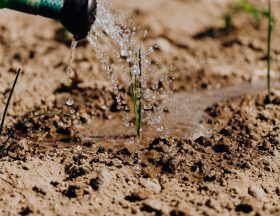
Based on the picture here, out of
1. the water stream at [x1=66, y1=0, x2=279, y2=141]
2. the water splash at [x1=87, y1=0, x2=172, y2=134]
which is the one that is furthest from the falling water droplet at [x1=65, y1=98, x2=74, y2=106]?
the water splash at [x1=87, y1=0, x2=172, y2=134]

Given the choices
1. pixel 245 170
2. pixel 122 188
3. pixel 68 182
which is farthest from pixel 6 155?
pixel 245 170

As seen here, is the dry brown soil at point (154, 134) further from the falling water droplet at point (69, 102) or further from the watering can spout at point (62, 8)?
the watering can spout at point (62, 8)

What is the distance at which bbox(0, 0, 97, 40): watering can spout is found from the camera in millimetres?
2125

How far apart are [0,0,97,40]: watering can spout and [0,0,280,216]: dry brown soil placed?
28.5 inches

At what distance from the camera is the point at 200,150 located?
254 cm

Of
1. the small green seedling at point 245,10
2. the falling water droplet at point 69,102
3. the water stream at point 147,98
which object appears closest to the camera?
the water stream at point 147,98

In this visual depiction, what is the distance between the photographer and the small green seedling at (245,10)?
3.89m

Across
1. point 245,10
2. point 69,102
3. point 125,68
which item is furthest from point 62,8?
point 245,10

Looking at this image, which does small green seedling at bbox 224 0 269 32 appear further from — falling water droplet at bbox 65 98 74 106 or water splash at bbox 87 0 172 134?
falling water droplet at bbox 65 98 74 106

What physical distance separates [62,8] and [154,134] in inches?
38.8

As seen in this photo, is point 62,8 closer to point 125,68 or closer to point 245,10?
point 125,68


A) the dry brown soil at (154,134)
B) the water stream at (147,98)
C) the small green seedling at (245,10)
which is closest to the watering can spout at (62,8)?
the water stream at (147,98)

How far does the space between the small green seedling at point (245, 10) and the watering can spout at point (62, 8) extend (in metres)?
2.05

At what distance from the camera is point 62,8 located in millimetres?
2145
